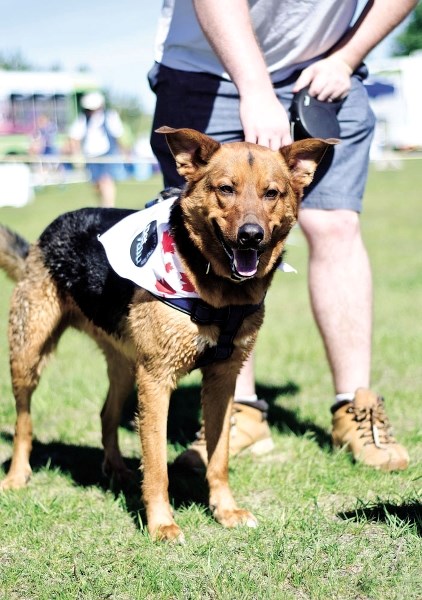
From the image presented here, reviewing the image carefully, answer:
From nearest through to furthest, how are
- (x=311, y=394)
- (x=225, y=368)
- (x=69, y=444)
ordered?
(x=225, y=368)
(x=69, y=444)
(x=311, y=394)

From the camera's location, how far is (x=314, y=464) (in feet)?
13.3

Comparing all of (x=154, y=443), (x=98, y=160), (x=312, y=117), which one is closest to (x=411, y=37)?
(x=98, y=160)

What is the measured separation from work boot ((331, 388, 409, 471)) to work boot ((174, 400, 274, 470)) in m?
0.40

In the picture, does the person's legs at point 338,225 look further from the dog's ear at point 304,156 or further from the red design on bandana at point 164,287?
the red design on bandana at point 164,287

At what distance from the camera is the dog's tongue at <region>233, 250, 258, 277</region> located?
10.1ft

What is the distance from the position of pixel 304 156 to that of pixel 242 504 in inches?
61.7

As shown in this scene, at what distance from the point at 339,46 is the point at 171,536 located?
8.43ft

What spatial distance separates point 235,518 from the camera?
3350 mm

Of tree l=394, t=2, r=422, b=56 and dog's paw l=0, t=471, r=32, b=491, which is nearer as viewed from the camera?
dog's paw l=0, t=471, r=32, b=491

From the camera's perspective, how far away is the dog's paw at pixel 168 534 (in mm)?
3123

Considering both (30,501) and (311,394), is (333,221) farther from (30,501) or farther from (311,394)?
(30,501)

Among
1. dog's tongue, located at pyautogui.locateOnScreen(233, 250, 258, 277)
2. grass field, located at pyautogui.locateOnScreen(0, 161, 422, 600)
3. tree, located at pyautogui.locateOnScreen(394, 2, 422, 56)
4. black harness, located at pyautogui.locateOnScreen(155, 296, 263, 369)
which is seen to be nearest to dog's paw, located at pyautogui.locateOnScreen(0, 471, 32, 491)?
grass field, located at pyautogui.locateOnScreen(0, 161, 422, 600)

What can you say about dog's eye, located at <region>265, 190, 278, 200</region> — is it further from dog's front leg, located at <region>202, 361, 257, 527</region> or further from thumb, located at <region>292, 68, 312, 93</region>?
thumb, located at <region>292, 68, 312, 93</region>

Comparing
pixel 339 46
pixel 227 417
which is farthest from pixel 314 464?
pixel 339 46
